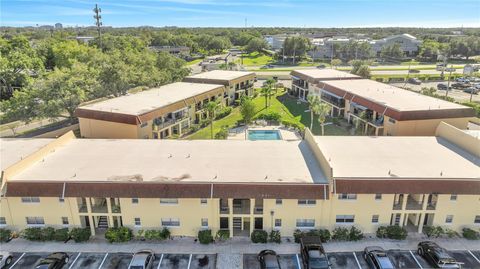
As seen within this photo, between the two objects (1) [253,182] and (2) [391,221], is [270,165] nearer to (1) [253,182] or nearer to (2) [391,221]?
(1) [253,182]

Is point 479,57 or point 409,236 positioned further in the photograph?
point 479,57

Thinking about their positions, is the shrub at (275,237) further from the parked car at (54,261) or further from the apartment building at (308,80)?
the apartment building at (308,80)

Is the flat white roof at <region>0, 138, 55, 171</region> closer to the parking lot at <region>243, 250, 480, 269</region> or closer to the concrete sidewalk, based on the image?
the concrete sidewalk

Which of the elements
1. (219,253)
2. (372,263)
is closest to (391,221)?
(372,263)

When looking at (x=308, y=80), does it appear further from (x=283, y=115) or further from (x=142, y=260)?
(x=142, y=260)

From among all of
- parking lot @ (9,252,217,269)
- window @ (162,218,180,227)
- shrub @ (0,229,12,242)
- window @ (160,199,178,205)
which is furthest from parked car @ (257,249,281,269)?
shrub @ (0,229,12,242)

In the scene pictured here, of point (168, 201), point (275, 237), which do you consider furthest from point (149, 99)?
point (275, 237)

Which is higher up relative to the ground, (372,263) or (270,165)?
(270,165)
